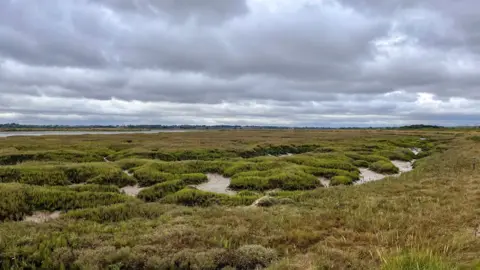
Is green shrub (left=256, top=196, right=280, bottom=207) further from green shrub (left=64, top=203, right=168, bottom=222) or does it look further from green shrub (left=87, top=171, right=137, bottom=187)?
green shrub (left=87, top=171, right=137, bottom=187)

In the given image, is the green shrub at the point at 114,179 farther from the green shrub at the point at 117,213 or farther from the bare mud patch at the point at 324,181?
the bare mud patch at the point at 324,181

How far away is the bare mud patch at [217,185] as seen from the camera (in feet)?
78.0

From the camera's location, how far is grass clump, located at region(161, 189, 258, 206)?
18.2m

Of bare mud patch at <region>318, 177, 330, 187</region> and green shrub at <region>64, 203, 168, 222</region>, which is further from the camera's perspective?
bare mud patch at <region>318, 177, 330, 187</region>

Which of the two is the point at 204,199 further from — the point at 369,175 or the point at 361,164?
the point at 361,164

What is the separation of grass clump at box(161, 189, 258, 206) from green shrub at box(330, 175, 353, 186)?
376 inches

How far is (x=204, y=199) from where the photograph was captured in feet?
61.8

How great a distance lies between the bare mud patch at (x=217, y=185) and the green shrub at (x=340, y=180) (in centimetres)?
805

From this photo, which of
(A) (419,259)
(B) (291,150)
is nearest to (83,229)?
(A) (419,259)

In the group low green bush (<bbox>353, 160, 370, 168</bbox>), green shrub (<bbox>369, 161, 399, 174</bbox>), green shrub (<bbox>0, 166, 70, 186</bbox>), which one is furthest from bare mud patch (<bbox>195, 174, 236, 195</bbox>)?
low green bush (<bbox>353, 160, 370, 168</bbox>)

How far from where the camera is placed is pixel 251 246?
9609 millimetres

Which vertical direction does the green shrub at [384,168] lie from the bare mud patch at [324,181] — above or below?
above

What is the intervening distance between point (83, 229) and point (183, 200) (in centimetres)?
756

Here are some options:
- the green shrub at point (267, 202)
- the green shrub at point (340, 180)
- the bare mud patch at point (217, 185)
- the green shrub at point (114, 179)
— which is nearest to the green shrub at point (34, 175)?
the green shrub at point (114, 179)
